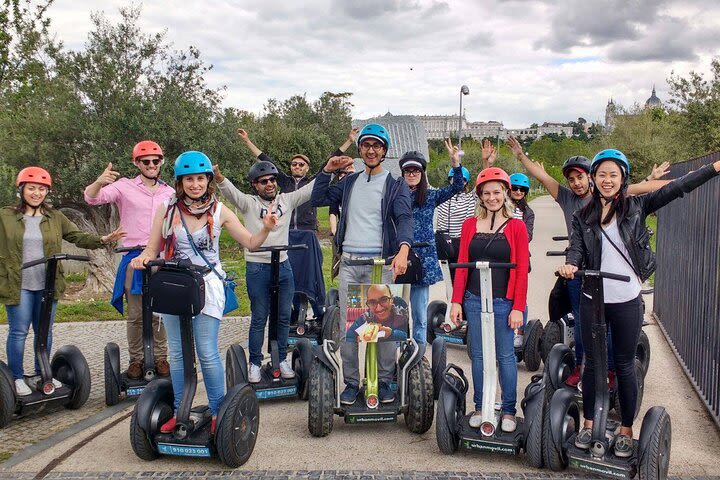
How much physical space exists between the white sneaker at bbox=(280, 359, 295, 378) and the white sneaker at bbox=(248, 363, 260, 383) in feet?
0.66

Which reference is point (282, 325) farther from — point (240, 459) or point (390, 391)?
point (240, 459)

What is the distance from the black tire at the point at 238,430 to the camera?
4.21 metres

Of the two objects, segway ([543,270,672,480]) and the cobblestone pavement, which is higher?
segway ([543,270,672,480])

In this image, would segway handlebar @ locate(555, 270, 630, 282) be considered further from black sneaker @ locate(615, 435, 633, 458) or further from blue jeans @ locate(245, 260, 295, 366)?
blue jeans @ locate(245, 260, 295, 366)

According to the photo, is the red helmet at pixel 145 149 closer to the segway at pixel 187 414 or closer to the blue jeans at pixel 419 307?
the segway at pixel 187 414

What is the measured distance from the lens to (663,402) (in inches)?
226

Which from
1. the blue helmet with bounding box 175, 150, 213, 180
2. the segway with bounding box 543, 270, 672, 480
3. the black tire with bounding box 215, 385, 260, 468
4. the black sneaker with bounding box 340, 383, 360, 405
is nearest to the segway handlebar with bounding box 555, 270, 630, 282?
the segway with bounding box 543, 270, 672, 480

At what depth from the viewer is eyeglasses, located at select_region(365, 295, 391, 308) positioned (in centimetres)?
489

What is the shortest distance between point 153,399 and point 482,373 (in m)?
2.12

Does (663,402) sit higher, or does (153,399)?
(153,399)

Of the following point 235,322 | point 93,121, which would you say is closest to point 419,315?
point 235,322

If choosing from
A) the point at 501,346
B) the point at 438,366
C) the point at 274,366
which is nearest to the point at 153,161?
the point at 274,366

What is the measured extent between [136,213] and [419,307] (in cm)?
268

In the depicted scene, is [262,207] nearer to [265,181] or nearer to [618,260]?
[265,181]
